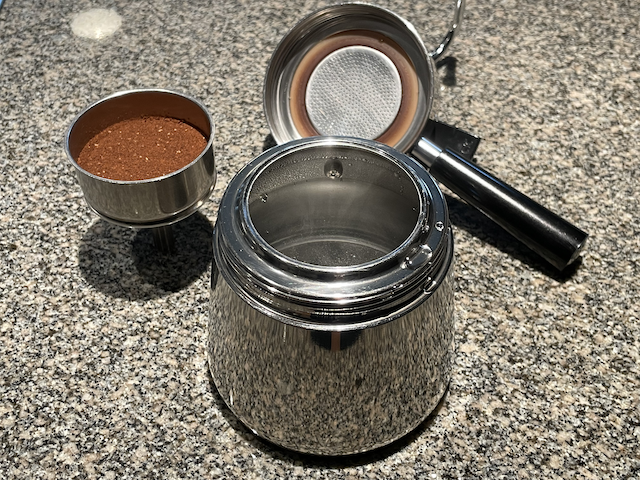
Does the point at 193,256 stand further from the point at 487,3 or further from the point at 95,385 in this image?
the point at 487,3

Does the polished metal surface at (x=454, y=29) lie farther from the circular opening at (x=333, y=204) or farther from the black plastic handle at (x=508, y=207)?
the circular opening at (x=333, y=204)

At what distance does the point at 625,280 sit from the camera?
32.3 inches

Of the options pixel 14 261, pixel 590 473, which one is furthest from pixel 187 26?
pixel 590 473

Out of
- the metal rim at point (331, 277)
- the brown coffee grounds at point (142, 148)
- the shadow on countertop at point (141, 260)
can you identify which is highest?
the metal rim at point (331, 277)

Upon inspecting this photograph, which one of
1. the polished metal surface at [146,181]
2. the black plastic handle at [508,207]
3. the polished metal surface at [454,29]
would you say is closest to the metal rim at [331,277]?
the polished metal surface at [146,181]

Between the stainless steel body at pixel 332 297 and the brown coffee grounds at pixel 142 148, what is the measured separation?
15cm

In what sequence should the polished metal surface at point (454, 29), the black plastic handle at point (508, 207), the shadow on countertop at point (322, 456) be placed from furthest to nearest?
1. the polished metal surface at point (454, 29)
2. the black plastic handle at point (508, 207)
3. the shadow on countertop at point (322, 456)

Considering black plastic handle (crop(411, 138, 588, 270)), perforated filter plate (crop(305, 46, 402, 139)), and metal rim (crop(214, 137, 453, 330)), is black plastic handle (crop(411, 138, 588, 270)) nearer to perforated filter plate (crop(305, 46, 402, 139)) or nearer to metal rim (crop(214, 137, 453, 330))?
perforated filter plate (crop(305, 46, 402, 139))

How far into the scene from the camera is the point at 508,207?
82 cm

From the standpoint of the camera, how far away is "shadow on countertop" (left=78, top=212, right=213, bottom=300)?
803 mm

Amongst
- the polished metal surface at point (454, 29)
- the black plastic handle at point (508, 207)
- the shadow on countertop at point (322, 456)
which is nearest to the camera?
the shadow on countertop at point (322, 456)

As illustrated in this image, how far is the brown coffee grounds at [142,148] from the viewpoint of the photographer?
74 centimetres

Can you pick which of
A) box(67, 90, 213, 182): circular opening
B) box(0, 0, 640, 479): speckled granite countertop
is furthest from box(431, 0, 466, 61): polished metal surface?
box(67, 90, 213, 182): circular opening

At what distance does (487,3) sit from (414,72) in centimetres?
45
